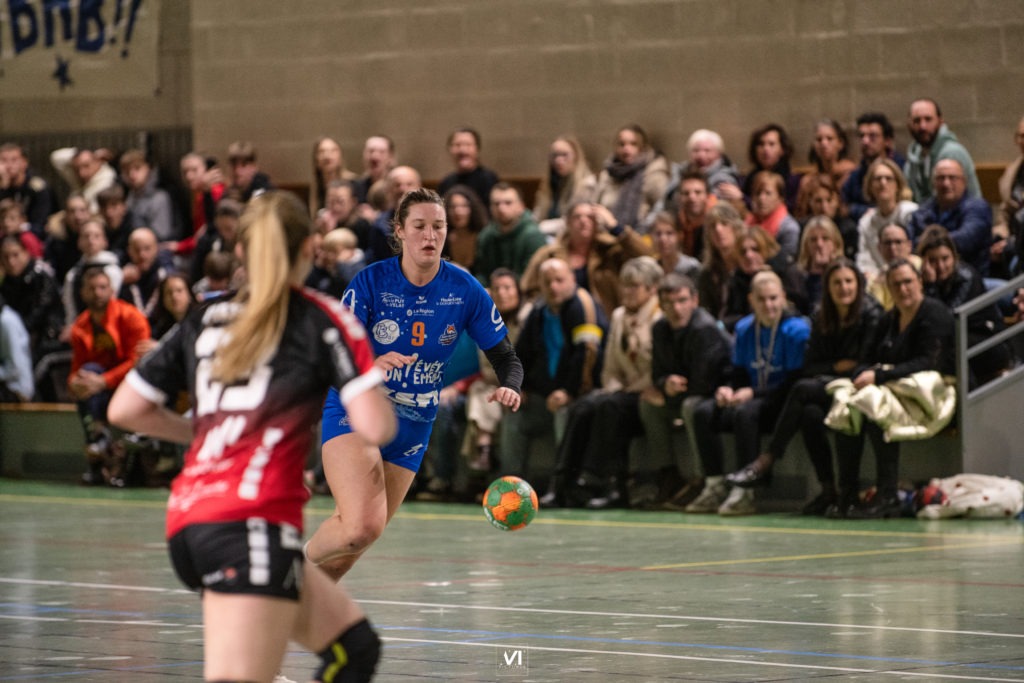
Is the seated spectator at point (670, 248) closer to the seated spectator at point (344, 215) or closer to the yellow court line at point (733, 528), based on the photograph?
the yellow court line at point (733, 528)

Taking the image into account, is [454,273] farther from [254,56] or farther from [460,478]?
[254,56]

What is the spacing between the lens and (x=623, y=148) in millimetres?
17578

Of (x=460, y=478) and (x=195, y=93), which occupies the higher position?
(x=195, y=93)

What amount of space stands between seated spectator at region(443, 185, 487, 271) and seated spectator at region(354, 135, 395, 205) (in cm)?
186

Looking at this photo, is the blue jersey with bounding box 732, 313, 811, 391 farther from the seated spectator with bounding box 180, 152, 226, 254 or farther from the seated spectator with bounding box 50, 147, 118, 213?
the seated spectator with bounding box 50, 147, 118, 213

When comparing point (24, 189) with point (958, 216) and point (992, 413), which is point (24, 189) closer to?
point (958, 216)

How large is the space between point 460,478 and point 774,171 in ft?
13.3

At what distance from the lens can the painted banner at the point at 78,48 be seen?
23.2 metres

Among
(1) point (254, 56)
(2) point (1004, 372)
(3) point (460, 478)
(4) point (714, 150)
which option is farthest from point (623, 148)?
(1) point (254, 56)

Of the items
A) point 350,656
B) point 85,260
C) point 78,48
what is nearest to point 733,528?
point 85,260

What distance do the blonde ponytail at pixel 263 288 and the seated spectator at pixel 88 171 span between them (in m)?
16.6

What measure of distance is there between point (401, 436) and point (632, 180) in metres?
9.62

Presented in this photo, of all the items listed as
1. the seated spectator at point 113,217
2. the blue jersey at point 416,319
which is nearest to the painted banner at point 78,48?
the seated spectator at point 113,217

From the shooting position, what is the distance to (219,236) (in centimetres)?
1939
